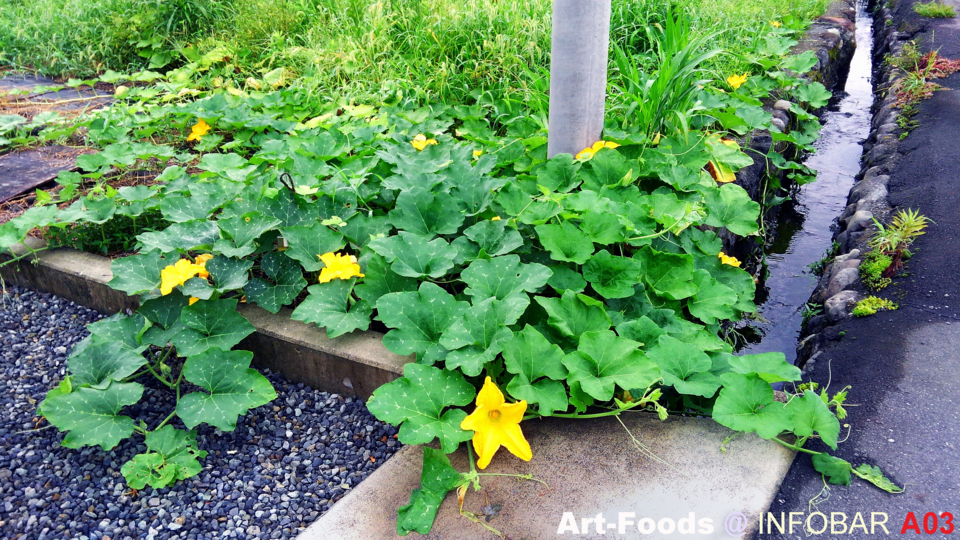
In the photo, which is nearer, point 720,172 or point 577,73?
point 577,73

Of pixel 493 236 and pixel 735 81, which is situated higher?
pixel 735 81

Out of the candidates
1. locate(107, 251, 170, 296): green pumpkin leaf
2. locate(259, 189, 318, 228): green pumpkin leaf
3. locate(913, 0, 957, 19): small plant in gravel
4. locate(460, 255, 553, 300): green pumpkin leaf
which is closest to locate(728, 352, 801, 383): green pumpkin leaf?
locate(460, 255, 553, 300): green pumpkin leaf

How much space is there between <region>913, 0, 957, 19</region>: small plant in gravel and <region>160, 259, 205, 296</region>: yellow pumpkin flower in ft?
27.3

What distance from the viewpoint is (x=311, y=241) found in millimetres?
2232

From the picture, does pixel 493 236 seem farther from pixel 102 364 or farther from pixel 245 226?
pixel 102 364

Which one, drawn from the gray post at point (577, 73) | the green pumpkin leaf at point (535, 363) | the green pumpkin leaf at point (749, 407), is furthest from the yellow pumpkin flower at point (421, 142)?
the green pumpkin leaf at point (749, 407)

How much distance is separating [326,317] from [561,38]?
1.46 meters

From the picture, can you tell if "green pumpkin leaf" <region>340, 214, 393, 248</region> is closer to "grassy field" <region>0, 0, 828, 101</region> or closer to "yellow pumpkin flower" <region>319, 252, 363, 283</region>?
"yellow pumpkin flower" <region>319, 252, 363, 283</region>

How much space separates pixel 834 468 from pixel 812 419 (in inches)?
5.3

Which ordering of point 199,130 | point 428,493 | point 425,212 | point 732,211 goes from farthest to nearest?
point 199,130 → point 732,211 → point 425,212 → point 428,493

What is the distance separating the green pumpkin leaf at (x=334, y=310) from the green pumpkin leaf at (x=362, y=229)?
269 millimetres

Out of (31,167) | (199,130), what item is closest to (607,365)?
(199,130)

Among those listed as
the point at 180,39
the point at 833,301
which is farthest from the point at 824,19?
the point at 180,39

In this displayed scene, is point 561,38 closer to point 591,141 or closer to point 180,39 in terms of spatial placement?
point 591,141
